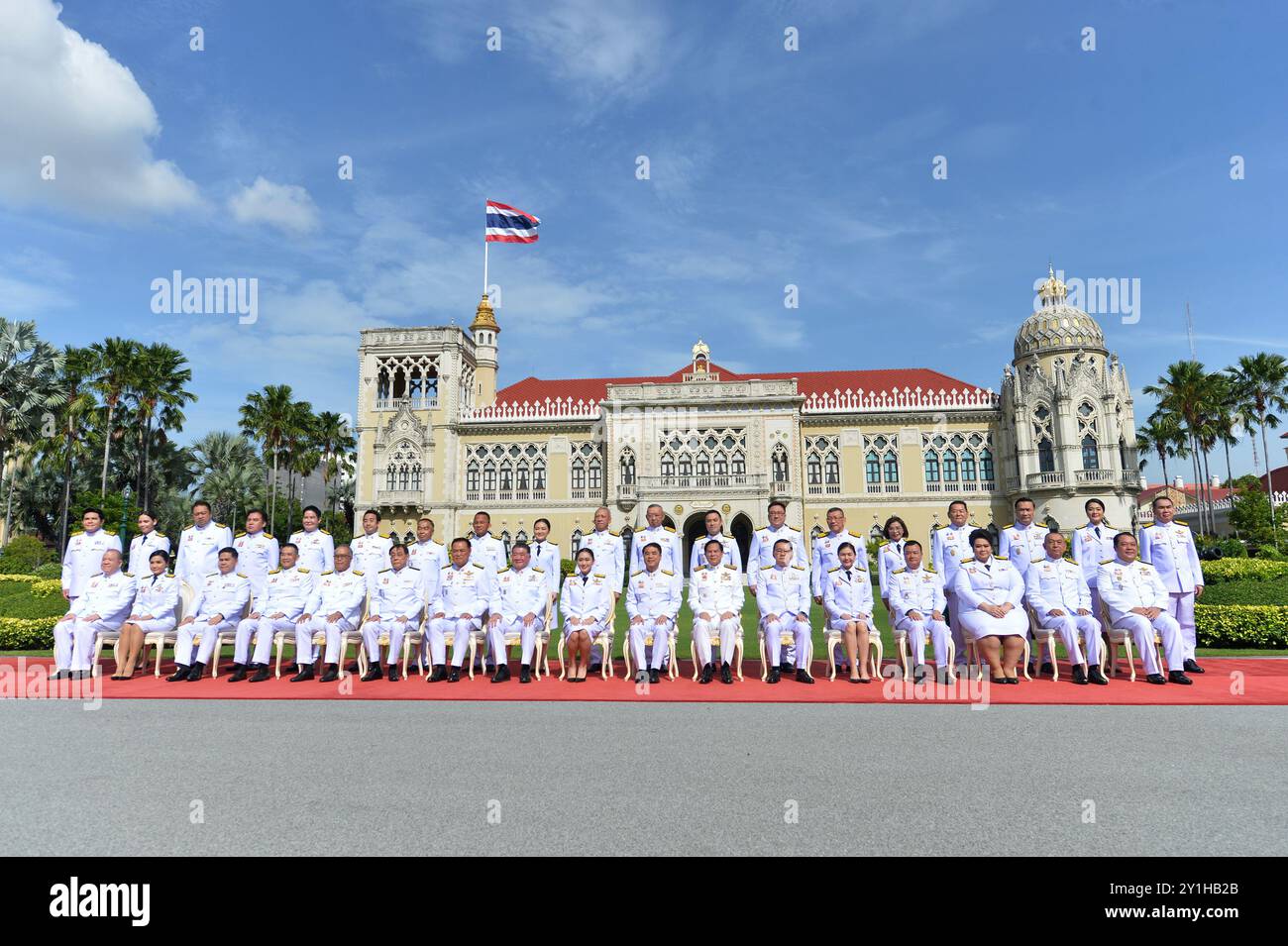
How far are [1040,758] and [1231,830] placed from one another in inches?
59.6

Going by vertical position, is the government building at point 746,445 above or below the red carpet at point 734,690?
above

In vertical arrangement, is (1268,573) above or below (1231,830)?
above

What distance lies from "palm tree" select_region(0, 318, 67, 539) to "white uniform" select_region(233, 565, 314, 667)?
96.7 ft

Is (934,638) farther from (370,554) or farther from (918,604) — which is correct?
(370,554)

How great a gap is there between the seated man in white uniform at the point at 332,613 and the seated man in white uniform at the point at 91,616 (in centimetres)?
232

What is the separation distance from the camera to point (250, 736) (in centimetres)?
617

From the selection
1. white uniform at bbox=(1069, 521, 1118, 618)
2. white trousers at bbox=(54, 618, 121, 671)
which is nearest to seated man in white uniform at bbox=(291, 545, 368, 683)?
white trousers at bbox=(54, 618, 121, 671)

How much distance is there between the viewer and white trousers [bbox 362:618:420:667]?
951 cm

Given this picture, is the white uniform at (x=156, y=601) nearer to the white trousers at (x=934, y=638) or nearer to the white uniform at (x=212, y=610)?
the white uniform at (x=212, y=610)

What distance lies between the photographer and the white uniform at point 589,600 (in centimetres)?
953

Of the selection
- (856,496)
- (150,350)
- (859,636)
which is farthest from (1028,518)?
(150,350)

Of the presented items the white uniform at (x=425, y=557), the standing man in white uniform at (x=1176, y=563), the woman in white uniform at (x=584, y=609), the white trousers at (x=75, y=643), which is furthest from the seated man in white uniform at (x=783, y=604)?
the white trousers at (x=75, y=643)

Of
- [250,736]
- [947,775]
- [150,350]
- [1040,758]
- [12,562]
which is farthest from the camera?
[150,350]
